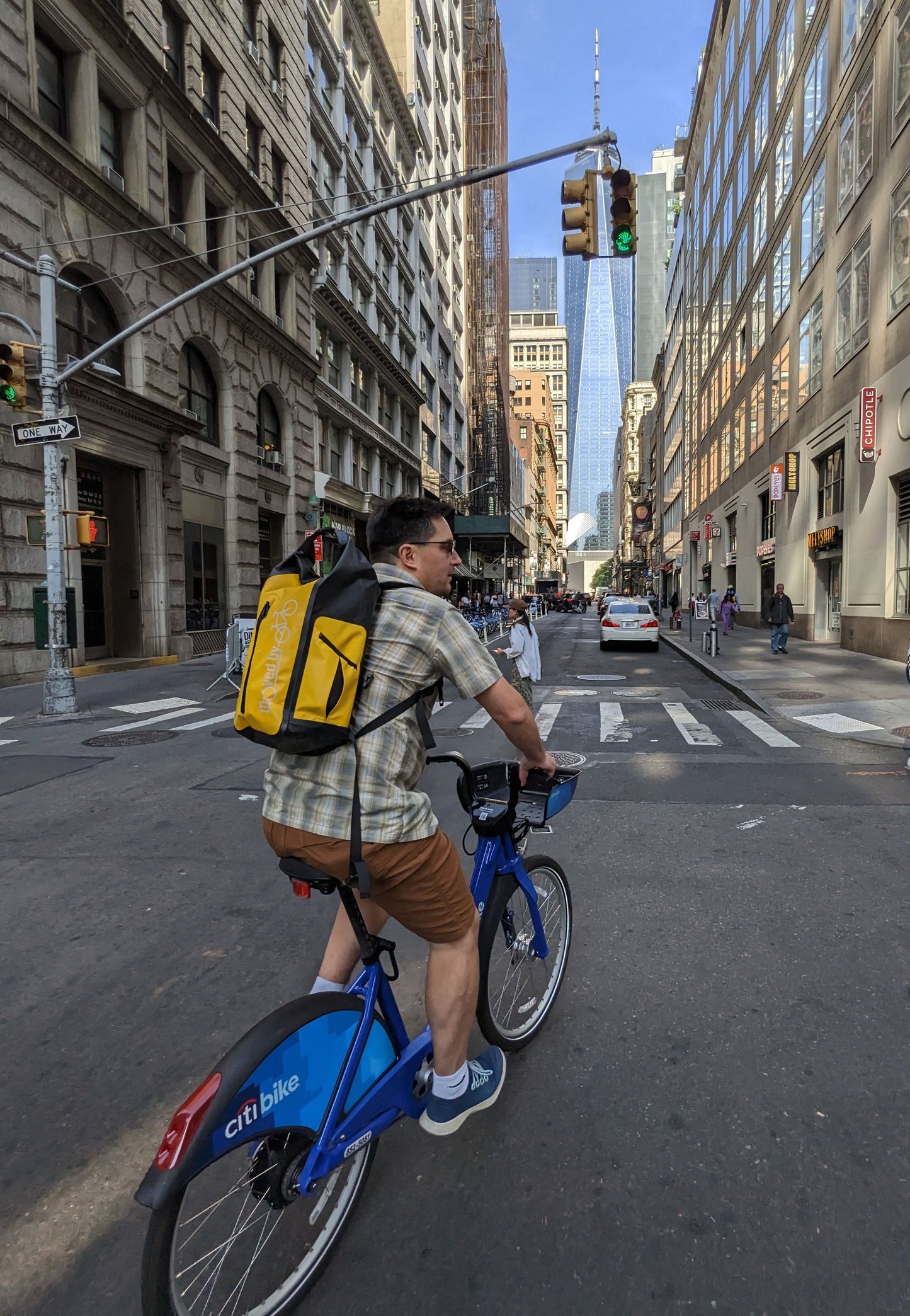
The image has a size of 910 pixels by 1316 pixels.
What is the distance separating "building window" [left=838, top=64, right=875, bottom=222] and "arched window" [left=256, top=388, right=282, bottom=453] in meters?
18.3

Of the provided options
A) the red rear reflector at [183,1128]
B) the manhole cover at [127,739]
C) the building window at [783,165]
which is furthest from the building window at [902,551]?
the red rear reflector at [183,1128]

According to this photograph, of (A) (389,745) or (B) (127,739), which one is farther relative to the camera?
(B) (127,739)

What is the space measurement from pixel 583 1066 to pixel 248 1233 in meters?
1.38

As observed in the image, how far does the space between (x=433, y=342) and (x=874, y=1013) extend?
5435 centimetres

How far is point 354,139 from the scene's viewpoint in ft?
112

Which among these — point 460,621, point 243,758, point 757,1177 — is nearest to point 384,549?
point 460,621

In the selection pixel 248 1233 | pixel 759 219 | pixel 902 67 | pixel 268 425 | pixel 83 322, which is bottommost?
pixel 248 1233

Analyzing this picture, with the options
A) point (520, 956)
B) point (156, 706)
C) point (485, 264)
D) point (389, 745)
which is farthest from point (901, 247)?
point (485, 264)

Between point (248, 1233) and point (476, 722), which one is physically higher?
point (248, 1233)

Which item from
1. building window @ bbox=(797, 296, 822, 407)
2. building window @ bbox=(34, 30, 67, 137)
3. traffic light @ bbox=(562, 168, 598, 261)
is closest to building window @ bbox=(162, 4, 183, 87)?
building window @ bbox=(34, 30, 67, 137)

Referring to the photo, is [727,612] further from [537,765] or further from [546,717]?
[537,765]

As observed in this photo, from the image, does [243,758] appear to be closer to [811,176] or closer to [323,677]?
[323,677]

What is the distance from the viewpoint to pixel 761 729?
401 inches

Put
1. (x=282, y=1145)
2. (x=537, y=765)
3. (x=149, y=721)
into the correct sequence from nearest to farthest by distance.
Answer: (x=282, y=1145), (x=537, y=765), (x=149, y=721)
